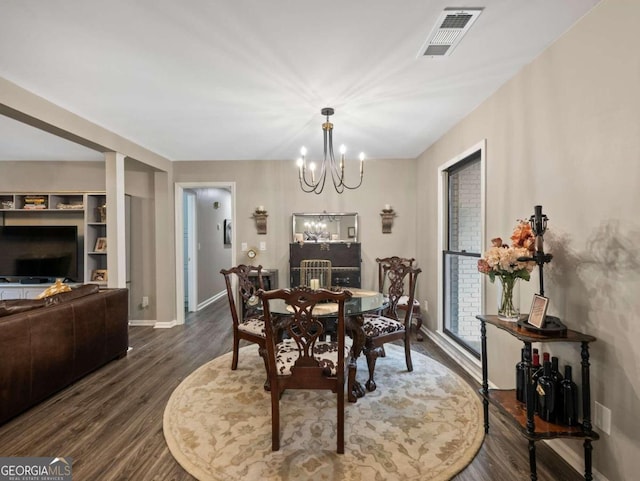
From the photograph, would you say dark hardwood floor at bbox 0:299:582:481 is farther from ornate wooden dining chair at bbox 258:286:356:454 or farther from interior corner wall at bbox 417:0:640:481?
ornate wooden dining chair at bbox 258:286:356:454

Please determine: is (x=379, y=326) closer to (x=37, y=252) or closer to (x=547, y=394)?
(x=547, y=394)

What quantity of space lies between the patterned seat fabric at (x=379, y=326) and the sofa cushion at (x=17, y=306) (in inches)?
106

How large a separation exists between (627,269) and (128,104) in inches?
148

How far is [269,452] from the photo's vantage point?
1.90 meters

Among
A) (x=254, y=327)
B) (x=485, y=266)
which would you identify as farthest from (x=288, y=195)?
(x=485, y=266)

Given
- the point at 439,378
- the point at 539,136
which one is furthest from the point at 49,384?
the point at 539,136

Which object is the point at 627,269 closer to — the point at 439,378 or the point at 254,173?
the point at 439,378

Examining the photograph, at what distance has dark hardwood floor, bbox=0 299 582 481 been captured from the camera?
176 centimetres

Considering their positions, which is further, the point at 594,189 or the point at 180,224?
the point at 180,224

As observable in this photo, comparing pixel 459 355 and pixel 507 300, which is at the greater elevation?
pixel 507 300

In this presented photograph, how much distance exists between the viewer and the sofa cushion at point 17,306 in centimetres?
230

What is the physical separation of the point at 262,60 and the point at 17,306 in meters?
2.62

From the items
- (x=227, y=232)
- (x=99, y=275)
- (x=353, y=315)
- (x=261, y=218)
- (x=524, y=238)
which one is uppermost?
(x=261, y=218)

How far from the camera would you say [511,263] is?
5.96 feet
